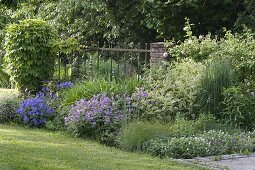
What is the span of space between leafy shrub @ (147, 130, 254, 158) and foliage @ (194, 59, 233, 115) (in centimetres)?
145

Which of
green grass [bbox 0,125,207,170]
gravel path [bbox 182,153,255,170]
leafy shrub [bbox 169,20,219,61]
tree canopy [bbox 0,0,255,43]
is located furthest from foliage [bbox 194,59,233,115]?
tree canopy [bbox 0,0,255,43]

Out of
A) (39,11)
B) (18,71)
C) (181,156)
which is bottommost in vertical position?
(181,156)

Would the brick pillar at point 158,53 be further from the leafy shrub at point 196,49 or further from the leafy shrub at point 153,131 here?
the leafy shrub at point 153,131

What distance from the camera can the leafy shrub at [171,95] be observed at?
973 centimetres

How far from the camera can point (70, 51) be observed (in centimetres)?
1334

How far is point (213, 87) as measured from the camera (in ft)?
33.0

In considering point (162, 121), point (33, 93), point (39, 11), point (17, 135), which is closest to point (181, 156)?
point (162, 121)

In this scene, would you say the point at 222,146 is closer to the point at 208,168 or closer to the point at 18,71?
the point at 208,168

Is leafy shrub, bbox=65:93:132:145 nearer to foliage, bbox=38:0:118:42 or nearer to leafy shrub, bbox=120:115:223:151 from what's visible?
leafy shrub, bbox=120:115:223:151

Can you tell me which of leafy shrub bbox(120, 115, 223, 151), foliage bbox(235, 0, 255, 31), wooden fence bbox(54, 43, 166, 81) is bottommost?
leafy shrub bbox(120, 115, 223, 151)

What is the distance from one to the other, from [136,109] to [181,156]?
6.57 ft

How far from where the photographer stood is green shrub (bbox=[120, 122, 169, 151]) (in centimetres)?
851

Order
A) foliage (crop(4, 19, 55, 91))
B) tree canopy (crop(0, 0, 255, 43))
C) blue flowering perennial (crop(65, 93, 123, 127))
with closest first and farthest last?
1. blue flowering perennial (crop(65, 93, 123, 127))
2. foliage (crop(4, 19, 55, 91))
3. tree canopy (crop(0, 0, 255, 43))

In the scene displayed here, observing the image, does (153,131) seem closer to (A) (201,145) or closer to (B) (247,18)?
(A) (201,145)
